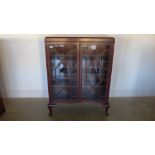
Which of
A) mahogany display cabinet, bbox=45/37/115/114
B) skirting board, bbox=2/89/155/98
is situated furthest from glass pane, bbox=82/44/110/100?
skirting board, bbox=2/89/155/98

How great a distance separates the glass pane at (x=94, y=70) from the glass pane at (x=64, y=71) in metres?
0.15

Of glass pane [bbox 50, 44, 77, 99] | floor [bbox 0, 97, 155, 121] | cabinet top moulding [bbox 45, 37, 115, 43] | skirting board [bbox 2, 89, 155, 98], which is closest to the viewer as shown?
cabinet top moulding [bbox 45, 37, 115, 43]

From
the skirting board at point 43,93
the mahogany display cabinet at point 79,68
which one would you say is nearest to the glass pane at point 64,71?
the mahogany display cabinet at point 79,68

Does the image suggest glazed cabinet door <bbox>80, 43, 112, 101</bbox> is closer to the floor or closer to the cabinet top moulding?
the cabinet top moulding

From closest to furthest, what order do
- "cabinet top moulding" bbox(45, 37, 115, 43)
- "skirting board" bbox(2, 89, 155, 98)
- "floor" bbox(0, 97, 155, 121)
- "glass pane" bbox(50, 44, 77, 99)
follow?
"cabinet top moulding" bbox(45, 37, 115, 43) < "glass pane" bbox(50, 44, 77, 99) < "floor" bbox(0, 97, 155, 121) < "skirting board" bbox(2, 89, 155, 98)

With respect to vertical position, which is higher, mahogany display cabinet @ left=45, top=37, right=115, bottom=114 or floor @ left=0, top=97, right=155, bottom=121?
mahogany display cabinet @ left=45, top=37, right=115, bottom=114

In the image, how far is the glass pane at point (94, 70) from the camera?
2.47 meters

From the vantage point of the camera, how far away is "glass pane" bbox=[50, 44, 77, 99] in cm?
246

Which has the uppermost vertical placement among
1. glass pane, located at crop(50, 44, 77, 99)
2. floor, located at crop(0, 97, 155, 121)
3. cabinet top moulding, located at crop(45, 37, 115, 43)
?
cabinet top moulding, located at crop(45, 37, 115, 43)

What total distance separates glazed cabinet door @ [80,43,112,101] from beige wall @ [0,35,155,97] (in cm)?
42

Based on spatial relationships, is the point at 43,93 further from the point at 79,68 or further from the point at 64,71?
the point at 79,68

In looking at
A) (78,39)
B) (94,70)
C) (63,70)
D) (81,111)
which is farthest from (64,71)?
(81,111)

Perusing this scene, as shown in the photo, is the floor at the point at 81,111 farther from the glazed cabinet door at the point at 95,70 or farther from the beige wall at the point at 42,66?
the glazed cabinet door at the point at 95,70
